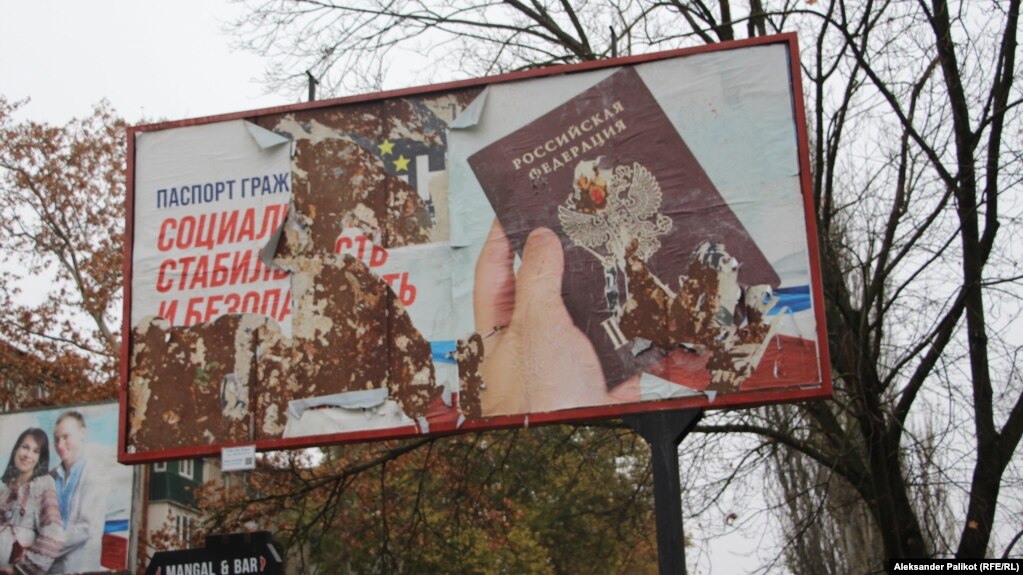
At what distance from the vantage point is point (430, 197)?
9.74m

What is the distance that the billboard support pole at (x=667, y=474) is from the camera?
27.1 feet

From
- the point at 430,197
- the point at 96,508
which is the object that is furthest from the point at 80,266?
the point at 430,197

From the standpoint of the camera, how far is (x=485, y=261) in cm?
946

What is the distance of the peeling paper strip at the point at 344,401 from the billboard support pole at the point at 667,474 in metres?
1.91

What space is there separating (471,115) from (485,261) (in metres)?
1.25

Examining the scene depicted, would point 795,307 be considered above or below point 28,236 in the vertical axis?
below

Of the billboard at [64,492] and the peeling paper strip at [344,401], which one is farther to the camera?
the billboard at [64,492]

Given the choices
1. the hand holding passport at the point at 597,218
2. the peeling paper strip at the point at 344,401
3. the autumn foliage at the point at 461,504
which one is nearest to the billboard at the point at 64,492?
the autumn foliage at the point at 461,504

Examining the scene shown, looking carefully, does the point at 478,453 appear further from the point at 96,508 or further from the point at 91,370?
the point at 91,370

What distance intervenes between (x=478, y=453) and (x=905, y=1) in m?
6.07

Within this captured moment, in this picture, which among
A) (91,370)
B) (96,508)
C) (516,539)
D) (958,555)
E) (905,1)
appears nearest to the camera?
(958,555)

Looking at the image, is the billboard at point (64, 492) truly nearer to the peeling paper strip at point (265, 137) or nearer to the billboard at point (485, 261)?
the billboard at point (485, 261)

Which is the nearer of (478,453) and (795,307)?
(795,307)

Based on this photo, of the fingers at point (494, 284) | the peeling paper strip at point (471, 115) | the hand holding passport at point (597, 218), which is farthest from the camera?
the peeling paper strip at point (471, 115)
